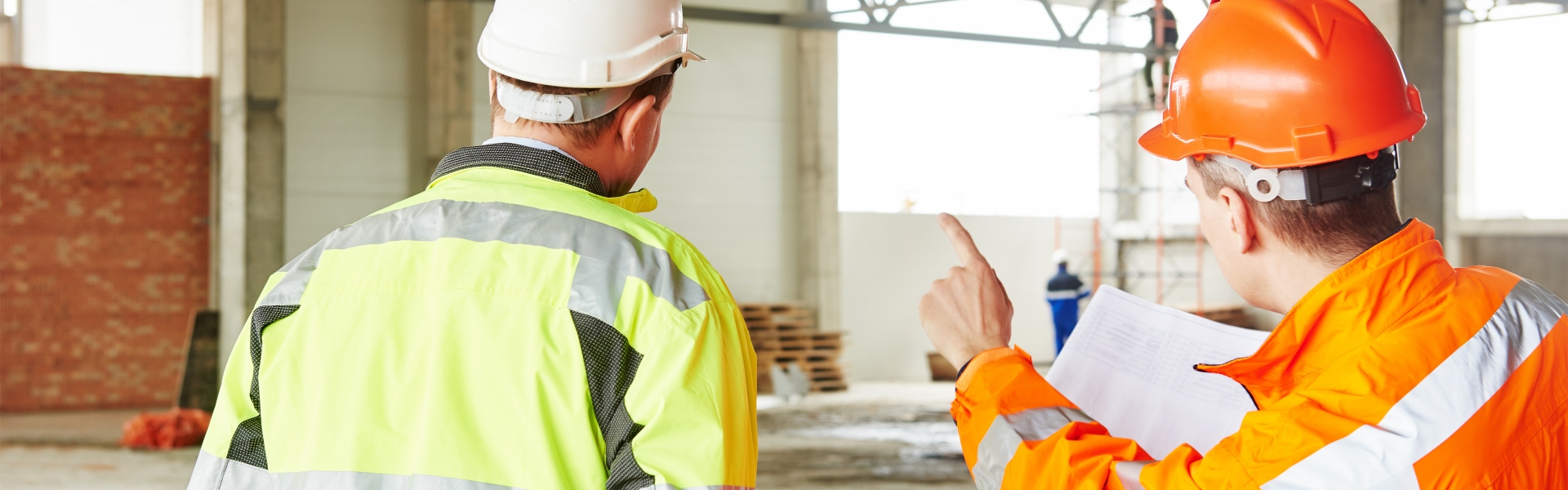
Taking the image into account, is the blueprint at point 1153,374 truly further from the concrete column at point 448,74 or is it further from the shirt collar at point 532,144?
the concrete column at point 448,74

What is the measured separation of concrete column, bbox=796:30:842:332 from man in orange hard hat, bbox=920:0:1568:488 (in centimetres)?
1393

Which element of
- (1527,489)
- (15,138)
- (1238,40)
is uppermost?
(15,138)

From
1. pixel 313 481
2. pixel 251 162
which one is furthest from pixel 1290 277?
pixel 251 162

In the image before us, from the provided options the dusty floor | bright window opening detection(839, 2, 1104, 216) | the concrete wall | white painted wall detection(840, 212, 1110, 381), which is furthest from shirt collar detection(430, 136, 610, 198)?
the concrete wall

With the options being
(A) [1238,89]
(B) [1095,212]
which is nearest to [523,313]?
(A) [1238,89]

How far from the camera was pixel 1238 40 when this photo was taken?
1671 millimetres

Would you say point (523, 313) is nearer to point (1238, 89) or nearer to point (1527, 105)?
point (1238, 89)

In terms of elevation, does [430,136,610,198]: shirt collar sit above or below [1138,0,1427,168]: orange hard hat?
below

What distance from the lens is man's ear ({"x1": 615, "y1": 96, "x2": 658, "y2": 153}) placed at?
1.68m

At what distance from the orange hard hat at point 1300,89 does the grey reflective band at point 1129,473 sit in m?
0.44

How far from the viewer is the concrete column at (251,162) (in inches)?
488

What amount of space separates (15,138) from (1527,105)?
20.2m

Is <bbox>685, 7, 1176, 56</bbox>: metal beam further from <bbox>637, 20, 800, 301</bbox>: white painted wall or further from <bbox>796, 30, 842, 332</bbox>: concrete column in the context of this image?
<bbox>796, 30, 842, 332</bbox>: concrete column

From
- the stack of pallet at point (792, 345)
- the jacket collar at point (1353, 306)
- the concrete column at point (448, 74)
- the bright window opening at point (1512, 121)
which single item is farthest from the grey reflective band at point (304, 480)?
the bright window opening at point (1512, 121)
